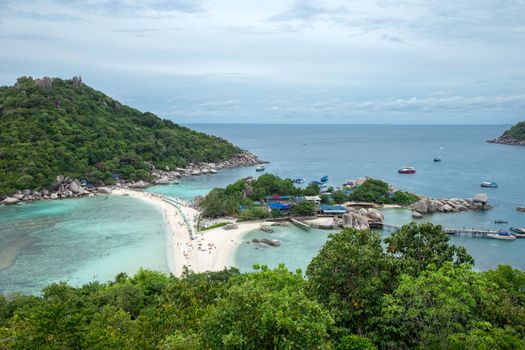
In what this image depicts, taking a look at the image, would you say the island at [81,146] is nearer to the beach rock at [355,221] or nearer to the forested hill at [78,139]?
the forested hill at [78,139]

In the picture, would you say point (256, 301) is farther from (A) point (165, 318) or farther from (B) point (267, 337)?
(A) point (165, 318)

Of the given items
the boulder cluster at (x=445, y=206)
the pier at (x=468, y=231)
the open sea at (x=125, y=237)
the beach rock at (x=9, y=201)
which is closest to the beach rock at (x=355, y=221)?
the open sea at (x=125, y=237)

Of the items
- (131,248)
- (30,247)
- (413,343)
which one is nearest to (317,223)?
(131,248)

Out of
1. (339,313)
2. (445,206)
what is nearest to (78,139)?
(445,206)


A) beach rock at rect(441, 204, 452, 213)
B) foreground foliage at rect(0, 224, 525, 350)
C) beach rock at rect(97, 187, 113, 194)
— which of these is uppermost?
foreground foliage at rect(0, 224, 525, 350)

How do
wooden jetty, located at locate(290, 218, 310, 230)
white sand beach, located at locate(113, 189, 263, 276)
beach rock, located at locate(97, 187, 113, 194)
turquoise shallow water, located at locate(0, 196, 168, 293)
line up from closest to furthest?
turquoise shallow water, located at locate(0, 196, 168, 293) → white sand beach, located at locate(113, 189, 263, 276) → wooden jetty, located at locate(290, 218, 310, 230) → beach rock, located at locate(97, 187, 113, 194)

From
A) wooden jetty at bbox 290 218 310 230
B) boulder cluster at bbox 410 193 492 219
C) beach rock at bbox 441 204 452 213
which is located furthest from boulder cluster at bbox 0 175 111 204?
beach rock at bbox 441 204 452 213

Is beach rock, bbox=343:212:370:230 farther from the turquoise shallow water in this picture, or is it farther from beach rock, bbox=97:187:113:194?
beach rock, bbox=97:187:113:194
